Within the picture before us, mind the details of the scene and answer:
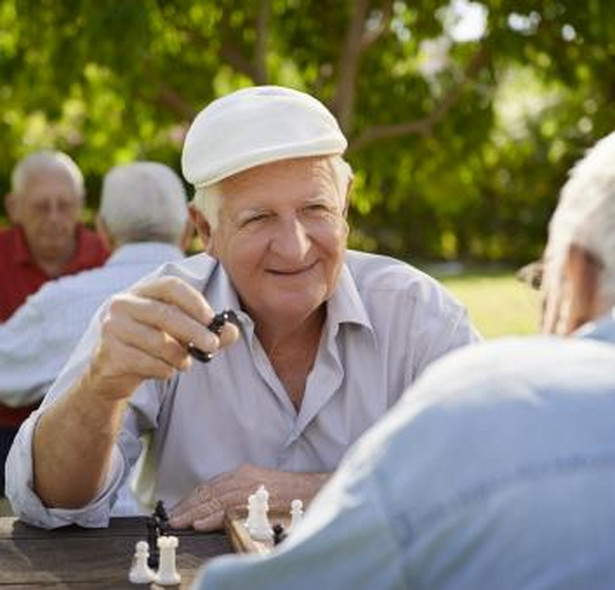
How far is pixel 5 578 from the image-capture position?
7.73 ft

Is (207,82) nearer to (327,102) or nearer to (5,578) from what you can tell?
(327,102)

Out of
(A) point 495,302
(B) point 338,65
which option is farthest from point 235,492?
(A) point 495,302

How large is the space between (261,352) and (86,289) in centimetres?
190

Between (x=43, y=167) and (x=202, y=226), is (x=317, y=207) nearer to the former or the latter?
(x=202, y=226)

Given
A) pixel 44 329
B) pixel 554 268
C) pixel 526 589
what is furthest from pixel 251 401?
pixel 44 329

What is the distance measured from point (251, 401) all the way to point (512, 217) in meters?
30.7

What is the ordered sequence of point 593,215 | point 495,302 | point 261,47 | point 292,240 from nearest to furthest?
point 593,215 < point 292,240 < point 261,47 < point 495,302

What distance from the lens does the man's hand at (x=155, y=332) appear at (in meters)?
2.24

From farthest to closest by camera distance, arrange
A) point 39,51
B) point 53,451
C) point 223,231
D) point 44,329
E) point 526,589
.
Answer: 1. point 39,51
2. point 44,329
3. point 223,231
4. point 53,451
5. point 526,589

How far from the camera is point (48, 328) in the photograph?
15.6 ft

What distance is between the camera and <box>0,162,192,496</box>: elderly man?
187 inches

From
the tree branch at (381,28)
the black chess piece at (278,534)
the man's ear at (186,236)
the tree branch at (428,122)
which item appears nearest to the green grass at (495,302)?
the tree branch at (428,122)

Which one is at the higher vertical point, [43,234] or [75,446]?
[75,446]

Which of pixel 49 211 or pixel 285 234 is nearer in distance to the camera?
pixel 285 234
